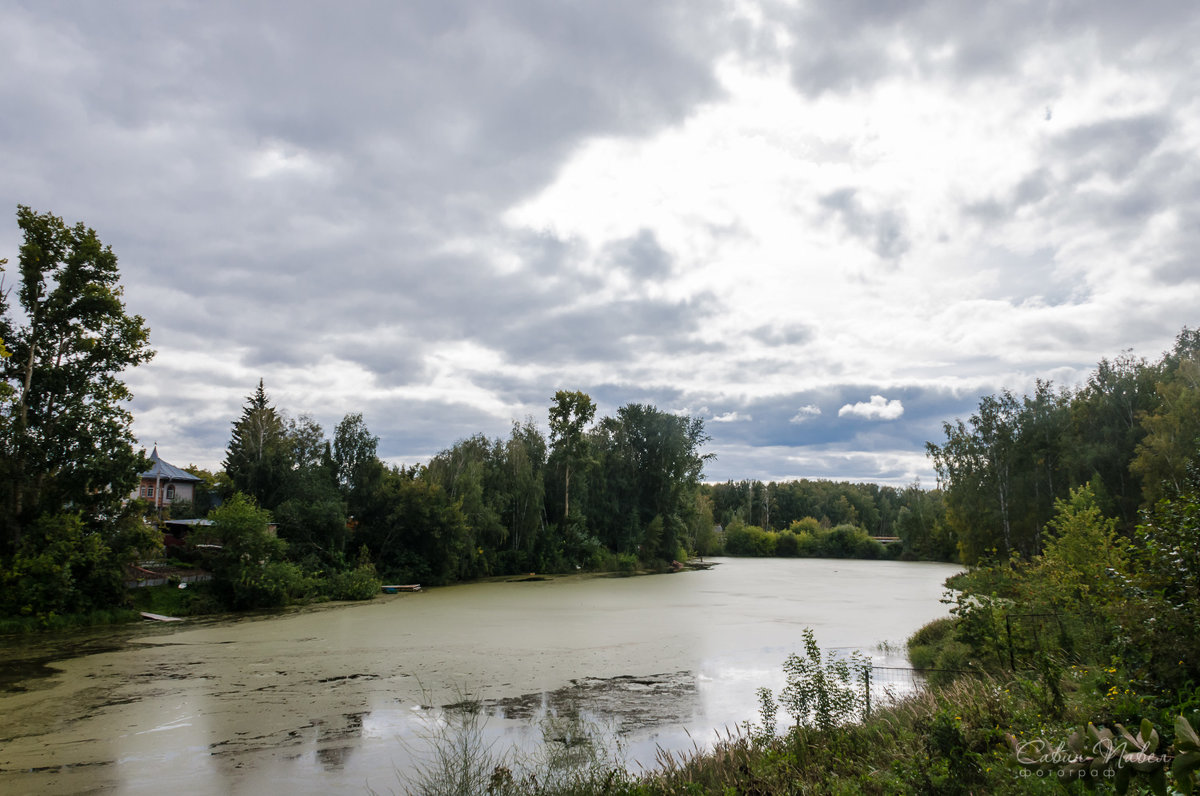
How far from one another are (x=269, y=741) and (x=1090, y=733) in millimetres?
10946

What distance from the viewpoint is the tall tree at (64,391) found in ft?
65.5

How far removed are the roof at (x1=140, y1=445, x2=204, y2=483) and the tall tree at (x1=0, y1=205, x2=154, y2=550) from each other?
20875 millimetres

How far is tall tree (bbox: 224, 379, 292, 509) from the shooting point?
30.5 m

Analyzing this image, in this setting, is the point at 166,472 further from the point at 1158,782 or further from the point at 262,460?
the point at 1158,782

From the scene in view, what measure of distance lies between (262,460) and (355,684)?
20958mm

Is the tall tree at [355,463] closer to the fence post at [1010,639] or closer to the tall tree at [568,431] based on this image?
the tall tree at [568,431]

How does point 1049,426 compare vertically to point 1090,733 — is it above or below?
above

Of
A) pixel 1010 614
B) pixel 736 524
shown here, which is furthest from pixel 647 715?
pixel 736 524

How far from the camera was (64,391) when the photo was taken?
830 inches

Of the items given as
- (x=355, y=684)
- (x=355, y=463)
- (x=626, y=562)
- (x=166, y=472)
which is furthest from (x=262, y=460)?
(x=626, y=562)

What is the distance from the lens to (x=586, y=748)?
27.0ft

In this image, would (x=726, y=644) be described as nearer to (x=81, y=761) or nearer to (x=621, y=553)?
(x=81, y=761)

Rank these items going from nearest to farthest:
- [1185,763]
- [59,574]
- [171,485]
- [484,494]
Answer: [1185,763] < [59,574] < [484,494] < [171,485]

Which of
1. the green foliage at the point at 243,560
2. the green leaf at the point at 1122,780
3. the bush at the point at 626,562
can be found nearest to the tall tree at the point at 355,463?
the green foliage at the point at 243,560
